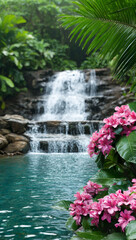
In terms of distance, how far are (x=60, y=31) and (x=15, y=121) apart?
18.1m

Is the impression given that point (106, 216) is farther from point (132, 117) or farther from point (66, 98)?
point (66, 98)

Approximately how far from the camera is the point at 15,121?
13938 millimetres

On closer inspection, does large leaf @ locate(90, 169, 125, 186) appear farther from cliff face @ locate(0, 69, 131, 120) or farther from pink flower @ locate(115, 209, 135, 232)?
cliff face @ locate(0, 69, 131, 120)

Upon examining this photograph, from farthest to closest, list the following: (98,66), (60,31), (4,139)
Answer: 1. (60,31)
2. (98,66)
3. (4,139)

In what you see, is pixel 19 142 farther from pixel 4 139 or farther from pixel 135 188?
pixel 135 188

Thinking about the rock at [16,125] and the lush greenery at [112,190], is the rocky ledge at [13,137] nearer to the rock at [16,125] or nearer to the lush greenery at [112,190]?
the rock at [16,125]

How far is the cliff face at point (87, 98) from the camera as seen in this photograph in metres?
18.3

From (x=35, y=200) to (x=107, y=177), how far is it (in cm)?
214

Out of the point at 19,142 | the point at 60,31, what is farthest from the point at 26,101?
the point at 60,31

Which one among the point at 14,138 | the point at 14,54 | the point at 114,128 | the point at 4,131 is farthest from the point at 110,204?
the point at 14,54

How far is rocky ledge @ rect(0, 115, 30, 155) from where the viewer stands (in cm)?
1216

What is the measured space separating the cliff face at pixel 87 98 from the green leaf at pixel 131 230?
16.0 m

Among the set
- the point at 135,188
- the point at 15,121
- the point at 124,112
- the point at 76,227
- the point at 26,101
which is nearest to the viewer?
the point at 135,188

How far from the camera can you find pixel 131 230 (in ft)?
4.84
